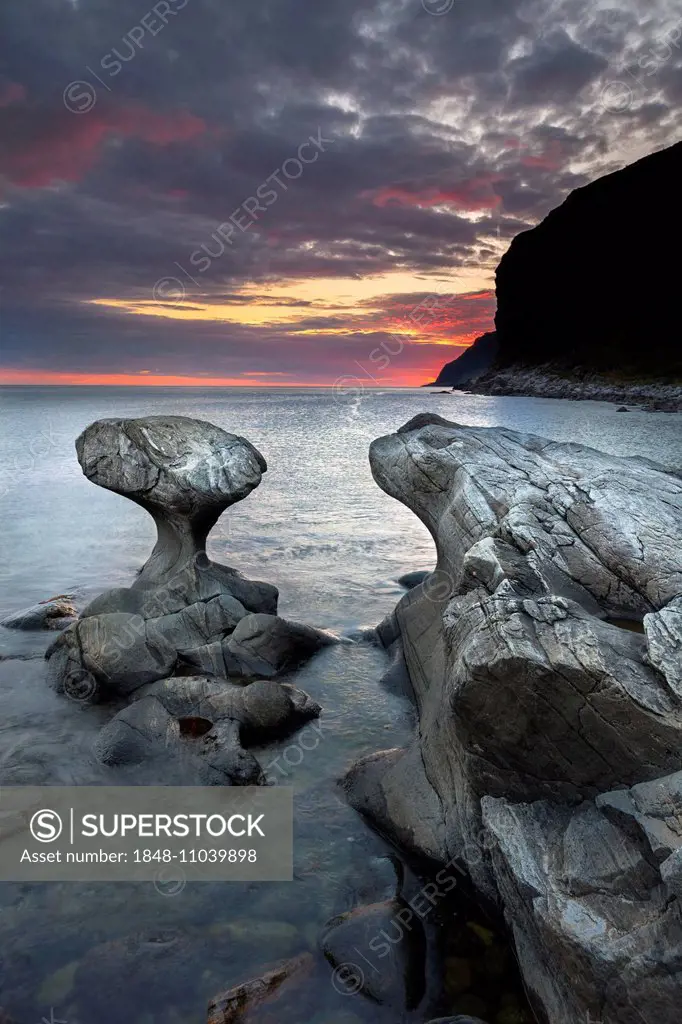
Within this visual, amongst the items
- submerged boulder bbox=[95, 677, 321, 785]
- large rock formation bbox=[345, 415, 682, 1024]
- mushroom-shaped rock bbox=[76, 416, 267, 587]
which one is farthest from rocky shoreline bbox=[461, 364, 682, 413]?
submerged boulder bbox=[95, 677, 321, 785]

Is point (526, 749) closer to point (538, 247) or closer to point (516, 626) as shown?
point (516, 626)

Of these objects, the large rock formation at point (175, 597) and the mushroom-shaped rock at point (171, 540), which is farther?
the mushroom-shaped rock at point (171, 540)

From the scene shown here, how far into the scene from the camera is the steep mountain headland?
378 ft

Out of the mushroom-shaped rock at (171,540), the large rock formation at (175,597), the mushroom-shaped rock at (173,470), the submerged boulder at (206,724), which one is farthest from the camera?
the mushroom-shaped rock at (173,470)

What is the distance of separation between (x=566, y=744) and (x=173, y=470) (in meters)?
9.18

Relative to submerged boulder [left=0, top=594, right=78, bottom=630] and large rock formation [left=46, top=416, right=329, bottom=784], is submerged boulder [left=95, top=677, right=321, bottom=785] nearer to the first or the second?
Result: large rock formation [left=46, top=416, right=329, bottom=784]

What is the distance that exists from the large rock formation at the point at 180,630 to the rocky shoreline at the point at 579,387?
76146mm

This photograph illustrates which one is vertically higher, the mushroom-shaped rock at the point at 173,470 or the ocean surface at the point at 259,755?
the mushroom-shaped rock at the point at 173,470

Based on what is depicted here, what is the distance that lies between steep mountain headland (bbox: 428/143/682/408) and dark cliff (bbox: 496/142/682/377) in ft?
0.61

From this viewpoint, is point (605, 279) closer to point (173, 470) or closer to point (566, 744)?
point (173, 470)

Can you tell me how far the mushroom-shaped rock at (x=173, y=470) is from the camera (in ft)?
43.1
